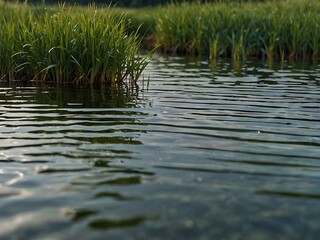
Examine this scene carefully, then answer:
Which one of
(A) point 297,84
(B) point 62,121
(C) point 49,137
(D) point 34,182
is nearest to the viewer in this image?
(D) point 34,182

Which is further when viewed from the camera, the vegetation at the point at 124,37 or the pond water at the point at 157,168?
the vegetation at the point at 124,37

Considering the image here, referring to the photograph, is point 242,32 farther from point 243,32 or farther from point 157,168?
point 157,168

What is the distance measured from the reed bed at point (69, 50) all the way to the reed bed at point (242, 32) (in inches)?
292

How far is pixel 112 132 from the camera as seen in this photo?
526cm

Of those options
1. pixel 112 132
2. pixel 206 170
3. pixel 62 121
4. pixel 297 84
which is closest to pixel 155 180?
pixel 206 170

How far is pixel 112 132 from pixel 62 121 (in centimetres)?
87

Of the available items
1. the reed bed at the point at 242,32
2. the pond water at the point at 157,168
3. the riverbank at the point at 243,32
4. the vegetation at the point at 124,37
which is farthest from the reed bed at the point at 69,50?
the reed bed at the point at 242,32

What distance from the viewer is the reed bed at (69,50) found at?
8.38 m

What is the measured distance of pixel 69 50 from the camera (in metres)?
8.40

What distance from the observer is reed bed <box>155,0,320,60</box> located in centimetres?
1588

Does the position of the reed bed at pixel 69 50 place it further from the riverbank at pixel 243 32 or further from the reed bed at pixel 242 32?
the reed bed at pixel 242 32

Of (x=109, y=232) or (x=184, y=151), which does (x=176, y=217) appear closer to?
(x=109, y=232)

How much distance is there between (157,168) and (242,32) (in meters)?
12.6

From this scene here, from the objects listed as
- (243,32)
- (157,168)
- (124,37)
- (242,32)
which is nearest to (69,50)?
(124,37)
